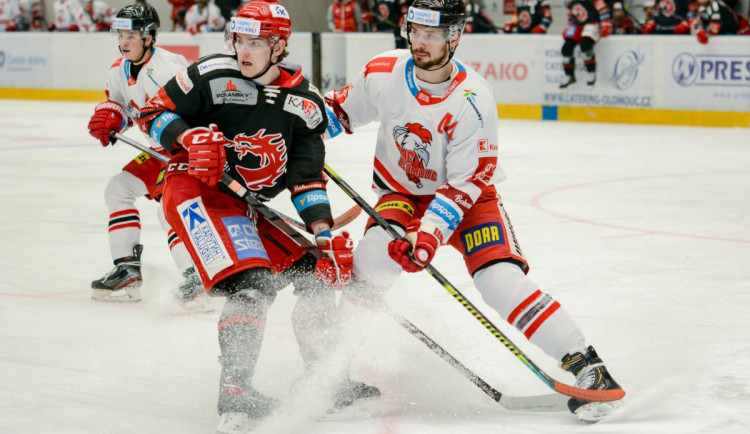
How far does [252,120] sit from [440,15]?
62 centimetres

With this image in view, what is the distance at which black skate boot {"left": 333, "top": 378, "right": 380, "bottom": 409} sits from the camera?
9.36 ft

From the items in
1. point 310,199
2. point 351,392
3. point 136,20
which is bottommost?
point 351,392

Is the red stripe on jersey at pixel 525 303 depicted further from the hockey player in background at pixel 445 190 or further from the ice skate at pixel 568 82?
the ice skate at pixel 568 82

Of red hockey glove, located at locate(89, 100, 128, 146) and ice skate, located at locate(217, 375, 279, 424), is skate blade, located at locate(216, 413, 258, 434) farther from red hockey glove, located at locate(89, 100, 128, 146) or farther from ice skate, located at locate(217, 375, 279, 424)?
red hockey glove, located at locate(89, 100, 128, 146)

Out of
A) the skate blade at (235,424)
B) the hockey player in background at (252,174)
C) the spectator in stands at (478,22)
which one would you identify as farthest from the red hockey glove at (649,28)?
the skate blade at (235,424)

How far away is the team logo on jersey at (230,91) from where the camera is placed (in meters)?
2.88

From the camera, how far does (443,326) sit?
12.1 feet

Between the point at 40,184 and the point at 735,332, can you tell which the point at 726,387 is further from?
the point at 40,184

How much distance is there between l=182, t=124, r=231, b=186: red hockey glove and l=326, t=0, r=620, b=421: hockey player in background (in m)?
0.52

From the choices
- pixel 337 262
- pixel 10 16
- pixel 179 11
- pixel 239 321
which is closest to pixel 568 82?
pixel 179 11

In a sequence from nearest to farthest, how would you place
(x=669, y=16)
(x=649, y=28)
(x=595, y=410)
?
(x=595, y=410) → (x=649, y=28) → (x=669, y=16)

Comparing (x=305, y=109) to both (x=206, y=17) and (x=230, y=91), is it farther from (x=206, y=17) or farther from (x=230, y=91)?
(x=206, y=17)

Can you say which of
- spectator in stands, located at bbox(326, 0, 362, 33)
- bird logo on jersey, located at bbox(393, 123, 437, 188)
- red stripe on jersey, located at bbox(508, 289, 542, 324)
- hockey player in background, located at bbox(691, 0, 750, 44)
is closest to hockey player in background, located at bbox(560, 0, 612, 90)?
hockey player in background, located at bbox(691, 0, 750, 44)

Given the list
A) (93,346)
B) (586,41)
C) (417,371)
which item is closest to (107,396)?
(93,346)
